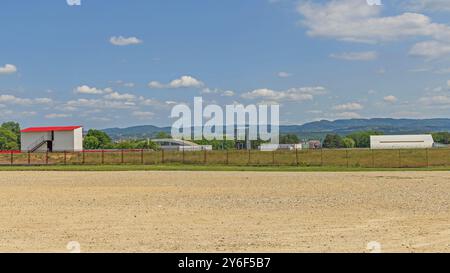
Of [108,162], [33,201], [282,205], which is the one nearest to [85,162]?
[108,162]

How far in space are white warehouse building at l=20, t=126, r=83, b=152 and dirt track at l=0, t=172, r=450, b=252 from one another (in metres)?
53.6

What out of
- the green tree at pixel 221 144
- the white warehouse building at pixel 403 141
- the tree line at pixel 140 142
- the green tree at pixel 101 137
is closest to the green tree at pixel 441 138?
the tree line at pixel 140 142

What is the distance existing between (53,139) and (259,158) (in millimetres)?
35406

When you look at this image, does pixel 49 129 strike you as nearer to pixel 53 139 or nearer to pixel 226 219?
pixel 53 139

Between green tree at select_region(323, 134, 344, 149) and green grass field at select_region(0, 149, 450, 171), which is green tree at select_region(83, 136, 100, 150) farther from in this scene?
green grass field at select_region(0, 149, 450, 171)

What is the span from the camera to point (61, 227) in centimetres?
1281

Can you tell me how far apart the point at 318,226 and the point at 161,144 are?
285ft

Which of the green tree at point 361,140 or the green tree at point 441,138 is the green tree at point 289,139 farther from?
the green tree at point 441,138

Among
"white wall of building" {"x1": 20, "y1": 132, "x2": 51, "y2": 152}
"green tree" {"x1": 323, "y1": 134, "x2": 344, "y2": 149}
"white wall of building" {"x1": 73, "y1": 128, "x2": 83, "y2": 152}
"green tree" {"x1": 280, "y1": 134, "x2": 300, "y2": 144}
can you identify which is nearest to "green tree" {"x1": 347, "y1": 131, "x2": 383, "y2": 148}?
"green tree" {"x1": 323, "y1": 134, "x2": 344, "y2": 149}

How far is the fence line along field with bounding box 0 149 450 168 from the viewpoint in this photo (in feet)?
163

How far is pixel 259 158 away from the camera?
177ft

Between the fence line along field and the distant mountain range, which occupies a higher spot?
the distant mountain range

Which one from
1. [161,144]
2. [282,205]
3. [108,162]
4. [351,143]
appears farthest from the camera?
[351,143]
